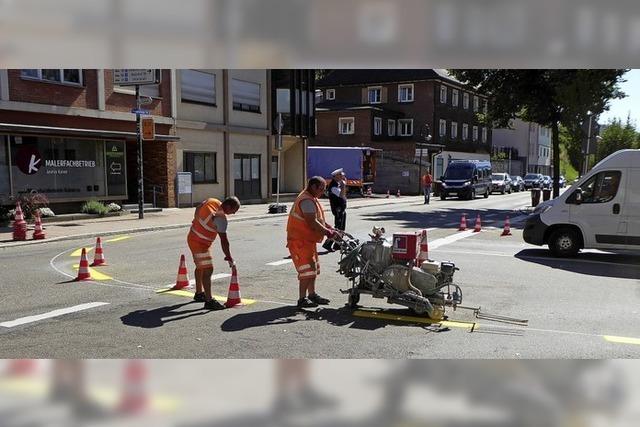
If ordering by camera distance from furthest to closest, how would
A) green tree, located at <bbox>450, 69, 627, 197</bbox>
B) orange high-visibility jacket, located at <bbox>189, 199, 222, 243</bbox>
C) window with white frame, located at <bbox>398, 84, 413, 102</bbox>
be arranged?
window with white frame, located at <bbox>398, 84, 413, 102</bbox>, green tree, located at <bbox>450, 69, 627, 197</bbox>, orange high-visibility jacket, located at <bbox>189, 199, 222, 243</bbox>

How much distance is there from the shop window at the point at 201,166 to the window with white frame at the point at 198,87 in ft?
8.30

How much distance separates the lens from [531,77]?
2472 cm

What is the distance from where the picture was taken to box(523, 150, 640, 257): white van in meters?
11.4

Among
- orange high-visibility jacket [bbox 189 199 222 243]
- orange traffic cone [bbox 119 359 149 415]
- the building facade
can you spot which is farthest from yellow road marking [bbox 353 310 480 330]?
the building facade

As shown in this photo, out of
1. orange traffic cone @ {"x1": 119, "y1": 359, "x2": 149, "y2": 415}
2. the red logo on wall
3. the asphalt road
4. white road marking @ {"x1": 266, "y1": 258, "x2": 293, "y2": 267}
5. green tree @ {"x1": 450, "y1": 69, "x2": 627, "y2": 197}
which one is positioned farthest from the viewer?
green tree @ {"x1": 450, "y1": 69, "x2": 627, "y2": 197}

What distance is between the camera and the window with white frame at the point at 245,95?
28641 millimetres

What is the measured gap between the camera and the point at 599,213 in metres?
11.7

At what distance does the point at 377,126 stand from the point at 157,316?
42.5 m

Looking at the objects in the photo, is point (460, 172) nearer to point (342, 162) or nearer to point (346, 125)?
point (342, 162)

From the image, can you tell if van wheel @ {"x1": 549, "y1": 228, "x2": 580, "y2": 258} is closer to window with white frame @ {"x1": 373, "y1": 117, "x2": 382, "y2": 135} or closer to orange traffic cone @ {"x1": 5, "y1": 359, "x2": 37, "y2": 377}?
orange traffic cone @ {"x1": 5, "y1": 359, "x2": 37, "y2": 377}

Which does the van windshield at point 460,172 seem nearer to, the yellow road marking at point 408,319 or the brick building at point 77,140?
the brick building at point 77,140

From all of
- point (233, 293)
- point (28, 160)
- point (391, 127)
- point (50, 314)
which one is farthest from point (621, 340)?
point (391, 127)

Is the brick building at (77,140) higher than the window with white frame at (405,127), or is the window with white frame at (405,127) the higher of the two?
the window with white frame at (405,127)

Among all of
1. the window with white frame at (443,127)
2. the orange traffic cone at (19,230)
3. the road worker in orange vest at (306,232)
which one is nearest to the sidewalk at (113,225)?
the orange traffic cone at (19,230)
